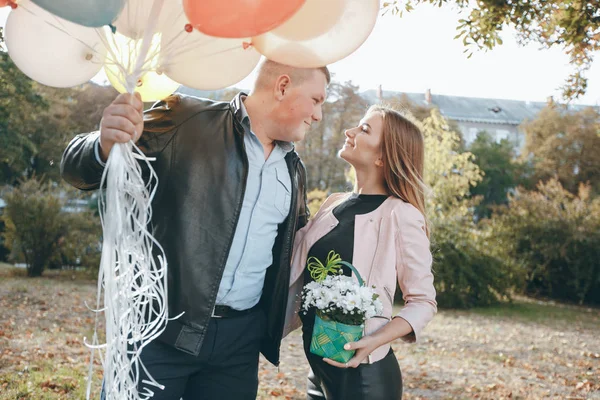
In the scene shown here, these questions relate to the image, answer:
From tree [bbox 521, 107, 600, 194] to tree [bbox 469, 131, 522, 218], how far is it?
86.8 inches

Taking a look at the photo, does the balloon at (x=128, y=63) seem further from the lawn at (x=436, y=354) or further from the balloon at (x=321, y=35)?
the lawn at (x=436, y=354)

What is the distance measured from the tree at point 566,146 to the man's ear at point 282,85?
34.7 m

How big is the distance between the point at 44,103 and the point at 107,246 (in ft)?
50.0

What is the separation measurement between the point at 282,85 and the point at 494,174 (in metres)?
40.9

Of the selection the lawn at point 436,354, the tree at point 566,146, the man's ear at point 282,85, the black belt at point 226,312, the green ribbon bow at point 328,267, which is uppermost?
the tree at point 566,146

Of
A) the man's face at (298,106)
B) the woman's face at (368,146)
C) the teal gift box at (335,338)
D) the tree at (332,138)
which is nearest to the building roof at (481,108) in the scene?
the tree at (332,138)

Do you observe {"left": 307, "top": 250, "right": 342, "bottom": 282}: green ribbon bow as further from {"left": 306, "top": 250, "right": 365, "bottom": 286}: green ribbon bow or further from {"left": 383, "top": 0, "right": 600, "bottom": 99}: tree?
{"left": 383, "top": 0, "right": 600, "bottom": 99}: tree

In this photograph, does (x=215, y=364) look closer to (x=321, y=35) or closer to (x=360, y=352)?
(x=360, y=352)

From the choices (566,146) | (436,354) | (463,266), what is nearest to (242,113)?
(436,354)

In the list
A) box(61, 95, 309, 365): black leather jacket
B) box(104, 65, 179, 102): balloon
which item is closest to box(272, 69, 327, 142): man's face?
box(61, 95, 309, 365): black leather jacket

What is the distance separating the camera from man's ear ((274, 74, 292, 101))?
254 cm

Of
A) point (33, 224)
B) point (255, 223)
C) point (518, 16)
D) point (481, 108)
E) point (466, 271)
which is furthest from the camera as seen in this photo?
point (481, 108)

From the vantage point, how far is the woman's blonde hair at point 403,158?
110 inches

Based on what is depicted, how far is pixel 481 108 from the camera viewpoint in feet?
193
